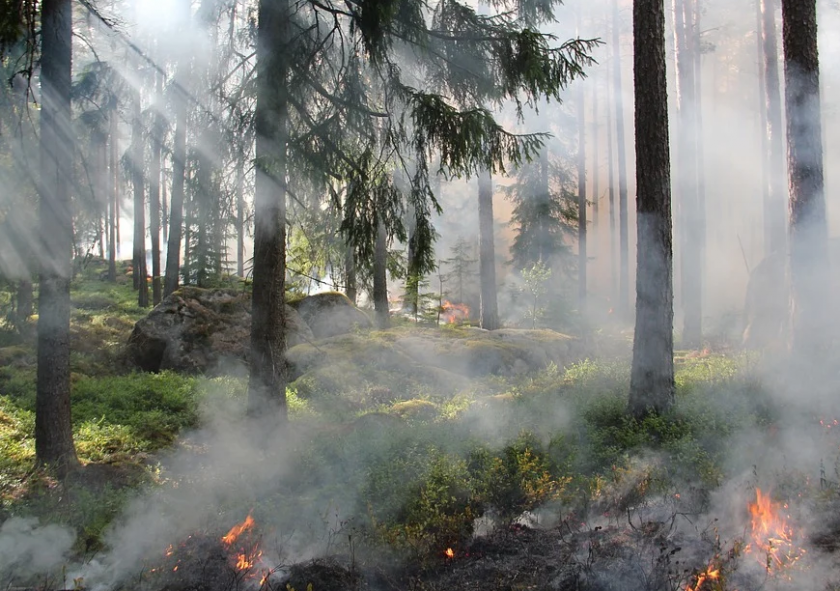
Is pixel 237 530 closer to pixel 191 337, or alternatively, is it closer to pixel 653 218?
pixel 653 218

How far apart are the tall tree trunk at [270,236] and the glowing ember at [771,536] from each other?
235 inches

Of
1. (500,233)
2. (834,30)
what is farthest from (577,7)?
(500,233)

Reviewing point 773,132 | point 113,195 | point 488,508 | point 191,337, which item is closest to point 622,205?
point 773,132

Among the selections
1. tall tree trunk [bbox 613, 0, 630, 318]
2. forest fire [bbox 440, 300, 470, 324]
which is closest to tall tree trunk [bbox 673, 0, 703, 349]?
tall tree trunk [bbox 613, 0, 630, 318]

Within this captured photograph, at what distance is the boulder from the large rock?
1785 millimetres

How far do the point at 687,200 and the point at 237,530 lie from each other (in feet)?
59.1

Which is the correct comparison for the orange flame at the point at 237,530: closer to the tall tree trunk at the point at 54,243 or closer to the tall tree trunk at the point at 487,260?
the tall tree trunk at the point at 54,243

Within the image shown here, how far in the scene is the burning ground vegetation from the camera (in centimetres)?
484

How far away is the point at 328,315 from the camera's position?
15.8m

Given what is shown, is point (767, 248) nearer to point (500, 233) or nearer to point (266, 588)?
point (500, 233)

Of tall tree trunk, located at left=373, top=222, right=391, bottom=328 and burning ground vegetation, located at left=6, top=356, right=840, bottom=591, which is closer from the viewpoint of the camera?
burning ground vegetation, located at left=6, top=356, right=840, bottom=591

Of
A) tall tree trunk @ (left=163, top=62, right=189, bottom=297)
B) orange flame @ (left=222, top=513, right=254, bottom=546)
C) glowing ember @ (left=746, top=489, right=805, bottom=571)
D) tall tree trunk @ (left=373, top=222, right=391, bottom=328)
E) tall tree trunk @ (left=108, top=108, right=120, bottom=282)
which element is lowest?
orange flame @ (left=222, top=513, right=254, bottom=546)

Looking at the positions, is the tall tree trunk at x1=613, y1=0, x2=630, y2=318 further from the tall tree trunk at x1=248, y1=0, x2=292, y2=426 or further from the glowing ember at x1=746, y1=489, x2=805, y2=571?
the glowing ember at x1=746, y1=489, x2=805, y2=571

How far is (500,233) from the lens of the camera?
132 feet
